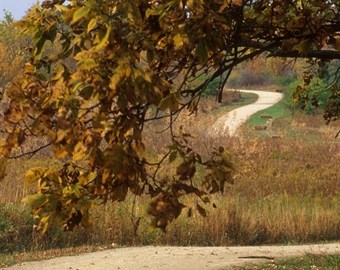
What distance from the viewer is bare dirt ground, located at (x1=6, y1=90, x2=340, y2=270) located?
377 inches

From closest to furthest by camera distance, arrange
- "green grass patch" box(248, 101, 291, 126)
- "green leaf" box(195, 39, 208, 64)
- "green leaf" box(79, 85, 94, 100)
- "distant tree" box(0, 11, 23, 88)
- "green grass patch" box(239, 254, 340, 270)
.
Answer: "green leaf" box(79, 85, 94, 100), "green leaf" box(195, 39, 208, 64), "green grass patch" box(239, 254, 340, 270), "green grass patch" box(248, 101, 291, 126), "distant tree" box(0, 11, 23, 88)

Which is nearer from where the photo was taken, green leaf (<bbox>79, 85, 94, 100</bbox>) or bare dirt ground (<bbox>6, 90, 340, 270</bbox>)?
green leaf (<bbox>79, 85, 94, 100</bbox>)

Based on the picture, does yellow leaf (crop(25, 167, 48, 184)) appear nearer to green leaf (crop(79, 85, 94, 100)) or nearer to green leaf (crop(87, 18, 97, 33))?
green leaf (crop(79, 85, 94, 100))

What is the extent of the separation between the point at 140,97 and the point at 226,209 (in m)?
10.3

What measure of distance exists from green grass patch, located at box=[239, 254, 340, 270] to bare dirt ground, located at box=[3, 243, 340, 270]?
0.28 metres

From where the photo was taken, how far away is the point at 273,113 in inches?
1805

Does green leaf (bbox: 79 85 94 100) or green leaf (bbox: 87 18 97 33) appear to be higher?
green leaf (bbox: 87 18 97 33)

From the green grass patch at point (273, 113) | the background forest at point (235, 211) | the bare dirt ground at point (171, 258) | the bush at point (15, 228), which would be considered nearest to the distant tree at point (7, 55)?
the green grass patch at point (273, 113)

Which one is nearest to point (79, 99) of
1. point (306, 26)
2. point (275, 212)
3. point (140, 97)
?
point (140, 97)

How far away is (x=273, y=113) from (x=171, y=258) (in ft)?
120

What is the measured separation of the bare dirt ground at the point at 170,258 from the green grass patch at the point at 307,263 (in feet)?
0.91

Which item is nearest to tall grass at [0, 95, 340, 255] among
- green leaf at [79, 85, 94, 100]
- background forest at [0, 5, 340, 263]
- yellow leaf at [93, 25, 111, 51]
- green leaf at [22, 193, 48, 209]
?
background forest at [0, 5, 340, 263]

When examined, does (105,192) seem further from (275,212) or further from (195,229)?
(275,212)

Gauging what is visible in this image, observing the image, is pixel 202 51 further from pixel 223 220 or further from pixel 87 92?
pixel 223 220
